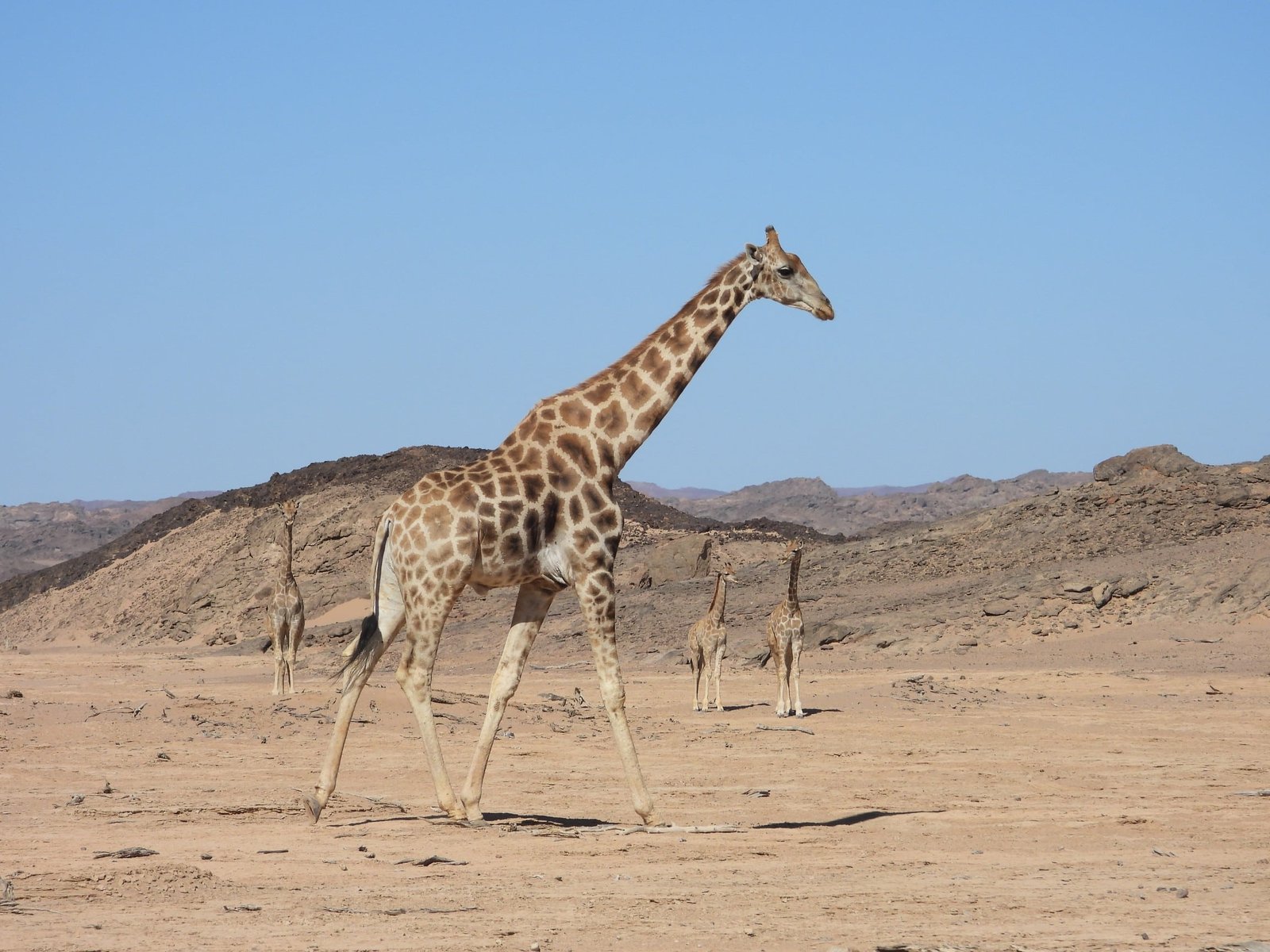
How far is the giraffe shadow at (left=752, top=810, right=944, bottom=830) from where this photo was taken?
12.4 meters

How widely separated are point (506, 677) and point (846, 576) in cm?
3037

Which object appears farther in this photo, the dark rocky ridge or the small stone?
the dark rocky ridge

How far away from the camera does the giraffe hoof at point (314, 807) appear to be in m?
12.0

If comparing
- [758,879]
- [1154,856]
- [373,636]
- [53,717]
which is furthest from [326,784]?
[53,717]

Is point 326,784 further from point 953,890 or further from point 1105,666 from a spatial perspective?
point 1105,666

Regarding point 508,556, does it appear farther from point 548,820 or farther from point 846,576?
point 846,576

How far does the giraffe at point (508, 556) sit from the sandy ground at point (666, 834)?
0.84 meters

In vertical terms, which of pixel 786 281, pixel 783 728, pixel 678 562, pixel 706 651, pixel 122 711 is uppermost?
pixel 786 281

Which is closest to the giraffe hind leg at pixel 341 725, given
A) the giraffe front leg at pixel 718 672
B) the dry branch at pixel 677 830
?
the dry branch at pixel 677 830

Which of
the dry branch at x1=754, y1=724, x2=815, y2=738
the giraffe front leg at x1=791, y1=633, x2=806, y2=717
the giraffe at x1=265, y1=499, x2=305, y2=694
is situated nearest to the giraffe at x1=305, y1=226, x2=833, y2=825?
the dry branch at x1=754, y1=724, x2=815, y2=738

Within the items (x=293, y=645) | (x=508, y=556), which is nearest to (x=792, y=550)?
(x=293, y=645)

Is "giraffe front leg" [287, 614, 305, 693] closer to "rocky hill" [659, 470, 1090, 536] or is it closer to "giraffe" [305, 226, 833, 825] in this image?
"giraffe" [305, 226, 833, 825]

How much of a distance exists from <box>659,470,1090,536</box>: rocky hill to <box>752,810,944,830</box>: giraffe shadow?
95.3 metres

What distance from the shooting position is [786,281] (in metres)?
13.5
